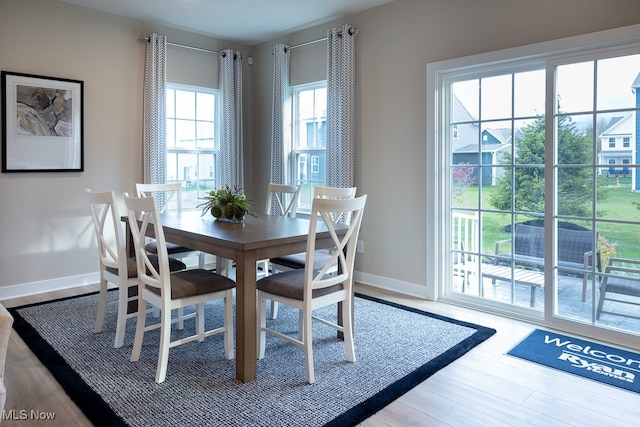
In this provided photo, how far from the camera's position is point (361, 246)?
4.52 metres

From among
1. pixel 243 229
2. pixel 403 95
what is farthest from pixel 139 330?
pixel 403 95

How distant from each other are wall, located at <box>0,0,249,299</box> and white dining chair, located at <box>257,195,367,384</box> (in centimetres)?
264

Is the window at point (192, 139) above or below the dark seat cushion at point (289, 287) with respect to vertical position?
above

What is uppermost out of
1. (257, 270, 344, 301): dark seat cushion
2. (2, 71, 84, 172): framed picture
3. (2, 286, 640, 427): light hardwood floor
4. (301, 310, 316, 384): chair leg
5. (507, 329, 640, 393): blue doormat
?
(2, 71, 84, 172): framed picture

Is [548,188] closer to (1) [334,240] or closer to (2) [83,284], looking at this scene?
(1) [334,240]

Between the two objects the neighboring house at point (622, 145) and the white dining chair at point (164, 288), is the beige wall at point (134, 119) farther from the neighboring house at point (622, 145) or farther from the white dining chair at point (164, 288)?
the white dining chair at point (164, 288)

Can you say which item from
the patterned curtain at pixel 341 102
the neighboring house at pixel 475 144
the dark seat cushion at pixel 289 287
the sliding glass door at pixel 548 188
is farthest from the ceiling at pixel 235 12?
the dark seat cushion at pixel 289 287

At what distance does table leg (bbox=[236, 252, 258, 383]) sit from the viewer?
7.73 ft

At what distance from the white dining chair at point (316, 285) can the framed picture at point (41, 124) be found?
8.94 feet

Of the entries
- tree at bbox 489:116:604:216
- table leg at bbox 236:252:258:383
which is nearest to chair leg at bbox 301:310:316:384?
table leg at bbox 236:252:258:383

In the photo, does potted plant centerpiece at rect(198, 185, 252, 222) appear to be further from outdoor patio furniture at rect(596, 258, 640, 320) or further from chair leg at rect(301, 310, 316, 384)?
outdoor patio furniture at rect(596, 258, 640, 320)

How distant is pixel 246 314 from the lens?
2.37m

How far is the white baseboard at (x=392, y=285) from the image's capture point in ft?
13.3

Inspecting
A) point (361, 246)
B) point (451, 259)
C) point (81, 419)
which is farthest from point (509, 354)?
point (81, 419)
